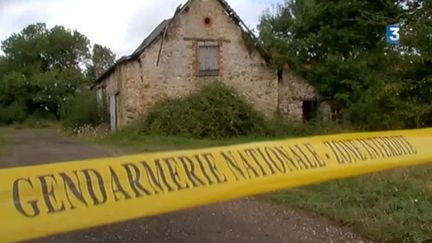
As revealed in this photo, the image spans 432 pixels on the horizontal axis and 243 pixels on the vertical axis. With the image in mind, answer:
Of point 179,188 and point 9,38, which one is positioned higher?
→ point 9,38

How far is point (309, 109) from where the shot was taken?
80.3 feet

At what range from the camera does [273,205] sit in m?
7.12

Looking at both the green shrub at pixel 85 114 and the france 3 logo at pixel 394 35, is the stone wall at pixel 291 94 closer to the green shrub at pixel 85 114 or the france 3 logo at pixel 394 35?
the france 3 logo at pixel 394 35

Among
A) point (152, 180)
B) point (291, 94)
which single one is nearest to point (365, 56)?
point (291, 94)

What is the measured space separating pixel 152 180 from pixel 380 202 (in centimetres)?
389

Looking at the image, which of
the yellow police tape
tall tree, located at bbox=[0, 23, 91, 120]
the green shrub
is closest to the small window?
the green shrub

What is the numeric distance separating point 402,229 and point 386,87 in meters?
11.4

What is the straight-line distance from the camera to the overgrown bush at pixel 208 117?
2017cm

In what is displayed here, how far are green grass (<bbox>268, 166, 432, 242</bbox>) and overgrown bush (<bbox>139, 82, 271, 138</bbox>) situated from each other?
1210 centimetres

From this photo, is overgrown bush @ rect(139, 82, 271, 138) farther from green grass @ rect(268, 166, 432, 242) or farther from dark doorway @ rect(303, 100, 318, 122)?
green grass @ rect(268, 166, 432, 242)

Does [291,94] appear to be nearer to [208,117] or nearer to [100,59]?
[208,117]

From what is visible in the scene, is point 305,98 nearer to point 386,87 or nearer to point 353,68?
point 353,68

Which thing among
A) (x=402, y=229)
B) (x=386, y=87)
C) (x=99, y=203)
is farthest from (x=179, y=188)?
(x=386, y=87)

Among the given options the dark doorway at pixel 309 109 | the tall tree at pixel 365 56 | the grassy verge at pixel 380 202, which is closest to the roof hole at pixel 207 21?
the tall tree at pixel 365 56
